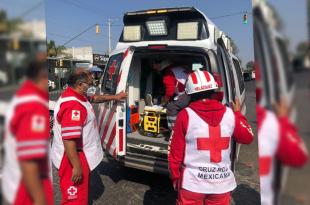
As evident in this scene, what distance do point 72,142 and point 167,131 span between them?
81.7 inches

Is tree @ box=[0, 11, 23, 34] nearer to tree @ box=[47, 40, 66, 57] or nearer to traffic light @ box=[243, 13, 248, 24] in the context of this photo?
tree @ box=[47, 40, 66, 57]

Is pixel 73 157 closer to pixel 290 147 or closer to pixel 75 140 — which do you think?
pixel 75 140

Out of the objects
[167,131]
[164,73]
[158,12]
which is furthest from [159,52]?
[167,131]

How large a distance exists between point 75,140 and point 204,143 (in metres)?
1.12

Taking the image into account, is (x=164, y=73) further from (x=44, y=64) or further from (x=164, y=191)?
(x=44, y=64)

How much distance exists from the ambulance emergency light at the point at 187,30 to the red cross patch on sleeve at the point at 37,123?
2.42 meters

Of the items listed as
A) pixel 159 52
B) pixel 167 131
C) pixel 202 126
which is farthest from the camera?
pixel 167 131

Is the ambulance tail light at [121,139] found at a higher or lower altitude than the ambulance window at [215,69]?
lower

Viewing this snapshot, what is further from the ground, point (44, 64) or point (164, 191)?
point (44, 64)

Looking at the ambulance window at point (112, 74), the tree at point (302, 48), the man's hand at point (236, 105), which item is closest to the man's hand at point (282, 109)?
the tree at point (302, 48)

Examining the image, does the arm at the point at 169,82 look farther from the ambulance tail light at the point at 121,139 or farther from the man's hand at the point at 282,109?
the man's hand at the point at 282,109

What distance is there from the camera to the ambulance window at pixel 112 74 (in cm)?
431

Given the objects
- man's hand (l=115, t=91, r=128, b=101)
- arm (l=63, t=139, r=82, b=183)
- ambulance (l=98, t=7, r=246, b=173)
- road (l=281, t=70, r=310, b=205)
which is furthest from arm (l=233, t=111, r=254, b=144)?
man's hand (l=115, t=91, r=128, b=101)

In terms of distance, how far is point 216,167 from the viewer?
275cm
